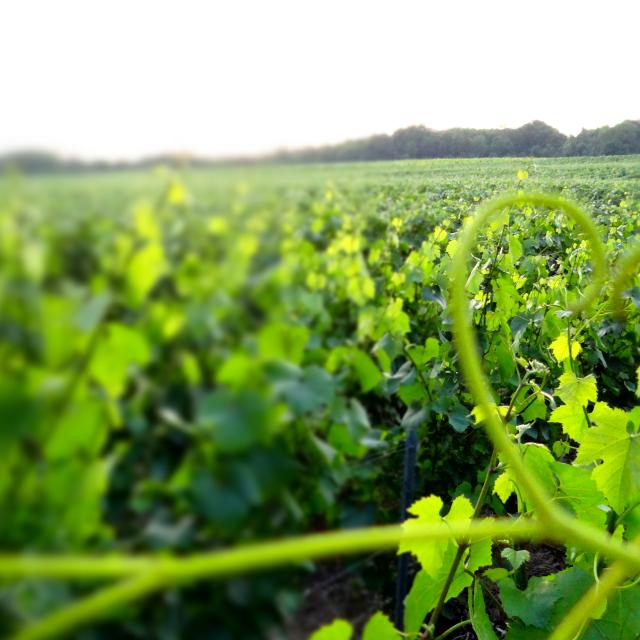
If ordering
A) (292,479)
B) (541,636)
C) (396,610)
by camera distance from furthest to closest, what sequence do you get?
(541,636), (396,610), (292,479)

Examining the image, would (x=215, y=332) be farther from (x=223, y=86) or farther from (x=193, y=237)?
(x=223, y=86)

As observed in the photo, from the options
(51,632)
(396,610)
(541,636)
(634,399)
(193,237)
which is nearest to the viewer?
(51,632)

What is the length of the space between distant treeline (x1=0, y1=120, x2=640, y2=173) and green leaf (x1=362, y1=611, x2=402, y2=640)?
0.58 m

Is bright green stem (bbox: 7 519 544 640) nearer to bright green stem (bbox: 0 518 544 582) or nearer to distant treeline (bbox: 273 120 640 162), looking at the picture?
bright green stem (bbox: 0 518 544 582)

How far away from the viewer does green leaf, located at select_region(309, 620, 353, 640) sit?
2.12 ft

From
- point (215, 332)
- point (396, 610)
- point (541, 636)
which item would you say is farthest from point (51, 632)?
point (541, 636)

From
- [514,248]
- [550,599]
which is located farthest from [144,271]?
[514,248]

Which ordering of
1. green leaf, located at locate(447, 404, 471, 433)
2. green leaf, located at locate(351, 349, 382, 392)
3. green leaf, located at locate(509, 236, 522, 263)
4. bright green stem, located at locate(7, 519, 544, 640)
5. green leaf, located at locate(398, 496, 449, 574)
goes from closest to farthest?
bright green stem, located at locate(7, 519, 544, 640), green leaf, located at locate(351, 349, 382, 392), green leaf, located at locate(398, 496, 449, 574), green leaf, located at locate(447, 404, 471, 433), green leaf, located at locate(509, 236, 522, 263)

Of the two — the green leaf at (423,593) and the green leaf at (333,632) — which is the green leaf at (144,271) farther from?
the green leaf at (423,593)

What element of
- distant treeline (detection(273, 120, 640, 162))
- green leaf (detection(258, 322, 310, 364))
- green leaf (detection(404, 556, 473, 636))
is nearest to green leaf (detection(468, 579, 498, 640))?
green leaf (detection(404, 556, 473, 636))

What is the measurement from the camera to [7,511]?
332 millimetres

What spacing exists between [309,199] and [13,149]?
0.26m

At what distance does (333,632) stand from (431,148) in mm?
710

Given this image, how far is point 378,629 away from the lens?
3.02ft
